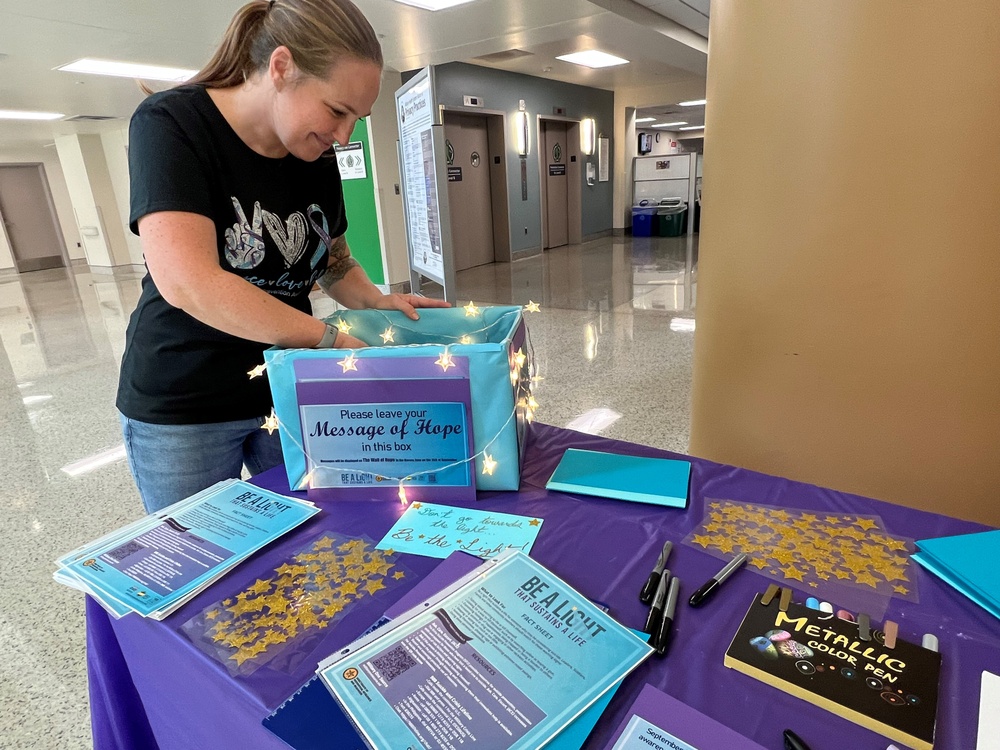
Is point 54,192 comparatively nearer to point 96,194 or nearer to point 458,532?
point 96,194

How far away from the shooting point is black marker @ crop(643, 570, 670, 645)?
1.93 ft

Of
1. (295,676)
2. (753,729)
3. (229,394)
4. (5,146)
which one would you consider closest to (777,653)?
(753,729)

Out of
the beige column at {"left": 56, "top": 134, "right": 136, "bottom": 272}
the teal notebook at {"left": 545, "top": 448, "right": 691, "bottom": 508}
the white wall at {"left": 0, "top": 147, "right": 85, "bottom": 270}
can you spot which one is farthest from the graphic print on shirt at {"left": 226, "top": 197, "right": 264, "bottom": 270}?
the white wall at {"left": 0, "top": 147, "right": 85, "bottom": 270}

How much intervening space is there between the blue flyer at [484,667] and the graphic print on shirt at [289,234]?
0.66m

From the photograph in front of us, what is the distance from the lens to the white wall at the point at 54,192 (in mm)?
10992

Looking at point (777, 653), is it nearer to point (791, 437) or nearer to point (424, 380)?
point (424, 380)

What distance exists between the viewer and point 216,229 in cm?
89

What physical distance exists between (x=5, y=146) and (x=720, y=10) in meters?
13.3

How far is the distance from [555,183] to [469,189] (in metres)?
2.05

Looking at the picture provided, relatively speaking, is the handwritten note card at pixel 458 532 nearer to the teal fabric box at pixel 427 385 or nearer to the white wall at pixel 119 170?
the teal fabric box at pixel 427 385

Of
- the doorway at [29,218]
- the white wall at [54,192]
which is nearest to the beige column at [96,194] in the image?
the white wall at [54,192]

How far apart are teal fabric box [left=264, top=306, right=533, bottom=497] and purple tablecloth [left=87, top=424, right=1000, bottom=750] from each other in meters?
0.07

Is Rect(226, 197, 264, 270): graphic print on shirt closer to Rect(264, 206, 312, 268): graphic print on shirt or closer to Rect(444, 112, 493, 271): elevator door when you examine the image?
Rect(264, 206, 312, 268): graphic print on shirt

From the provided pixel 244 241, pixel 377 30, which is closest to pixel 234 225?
pixel 244 241
